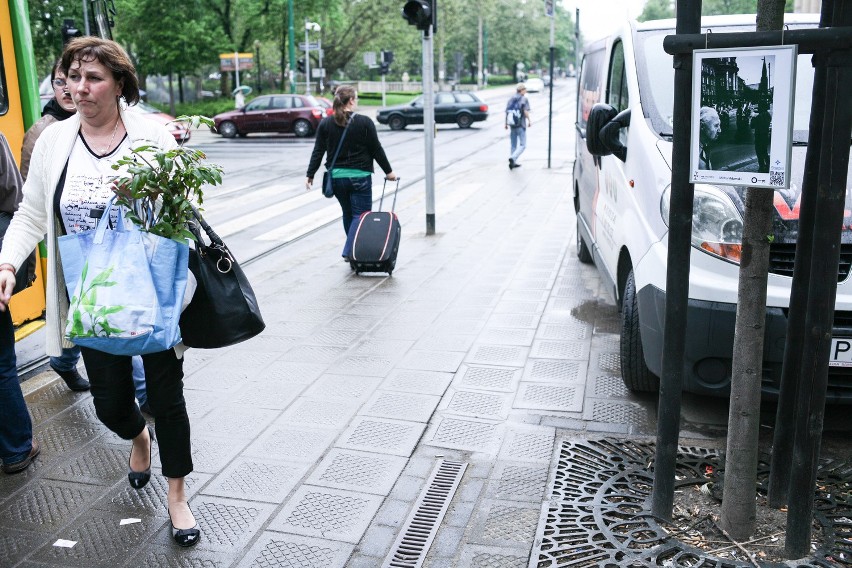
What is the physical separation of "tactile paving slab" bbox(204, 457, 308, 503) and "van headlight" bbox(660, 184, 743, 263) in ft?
7.32

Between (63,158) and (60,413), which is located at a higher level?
(63,158)

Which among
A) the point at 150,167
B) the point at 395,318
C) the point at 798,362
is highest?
the point at 150,167

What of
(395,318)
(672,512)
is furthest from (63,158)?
(395,318)

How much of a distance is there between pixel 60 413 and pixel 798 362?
3.92 meters

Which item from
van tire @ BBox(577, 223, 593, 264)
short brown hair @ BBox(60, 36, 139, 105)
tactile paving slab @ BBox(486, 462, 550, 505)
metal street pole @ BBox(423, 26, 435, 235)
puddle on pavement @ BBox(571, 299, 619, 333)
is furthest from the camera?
metal street pole @ BBox(423, 26, 435, 235)

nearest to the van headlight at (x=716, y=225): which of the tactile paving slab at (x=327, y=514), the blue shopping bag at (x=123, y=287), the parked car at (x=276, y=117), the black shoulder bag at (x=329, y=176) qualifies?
the tactile paving slab at (x=327, y=514)

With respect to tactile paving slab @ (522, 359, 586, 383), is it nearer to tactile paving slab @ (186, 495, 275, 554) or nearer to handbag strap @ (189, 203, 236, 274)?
tactile paving slab @ (186, 495, 275, 554)

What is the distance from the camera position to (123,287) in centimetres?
341

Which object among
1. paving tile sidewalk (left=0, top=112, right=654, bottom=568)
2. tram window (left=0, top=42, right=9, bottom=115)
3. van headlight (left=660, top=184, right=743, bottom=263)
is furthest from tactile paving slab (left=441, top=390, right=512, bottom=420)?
tram window (left=0, top=42, right=9, bottom=115)

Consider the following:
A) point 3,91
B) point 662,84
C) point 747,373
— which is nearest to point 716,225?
point 747,373

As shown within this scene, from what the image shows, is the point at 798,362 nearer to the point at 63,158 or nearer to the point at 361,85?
the point at 63,158

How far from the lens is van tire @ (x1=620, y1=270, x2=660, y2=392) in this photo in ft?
16.8

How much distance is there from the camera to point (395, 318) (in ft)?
23.6

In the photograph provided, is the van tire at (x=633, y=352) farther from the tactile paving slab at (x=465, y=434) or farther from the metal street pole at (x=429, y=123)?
the metal street pole at (x=429, y=123)
